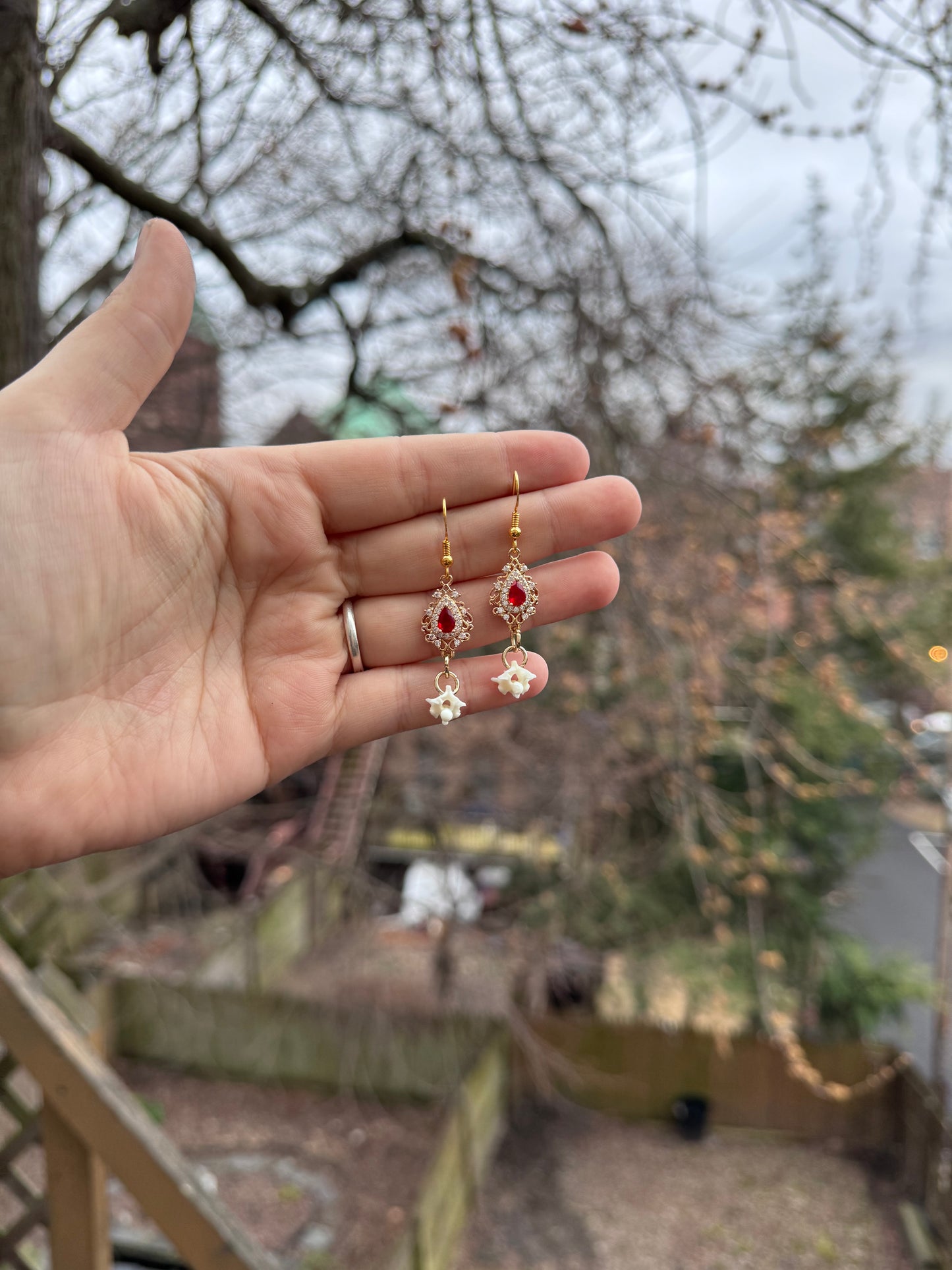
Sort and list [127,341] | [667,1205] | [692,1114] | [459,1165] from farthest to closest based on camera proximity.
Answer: [692,1114] < [667,1205] < [459,1165] < [127,341]

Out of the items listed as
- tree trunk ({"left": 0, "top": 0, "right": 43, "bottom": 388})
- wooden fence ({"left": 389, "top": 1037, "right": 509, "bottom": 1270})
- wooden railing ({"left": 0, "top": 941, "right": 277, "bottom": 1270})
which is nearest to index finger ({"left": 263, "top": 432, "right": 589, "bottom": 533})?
tree trunk ({"left": 0, "top": 0, "right": 43, "bottom": 388})

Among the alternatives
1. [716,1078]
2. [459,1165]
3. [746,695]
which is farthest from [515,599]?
[716,1078]

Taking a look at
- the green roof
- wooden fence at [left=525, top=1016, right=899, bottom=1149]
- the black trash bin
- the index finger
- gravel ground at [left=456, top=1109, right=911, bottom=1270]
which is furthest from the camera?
the black trash bin

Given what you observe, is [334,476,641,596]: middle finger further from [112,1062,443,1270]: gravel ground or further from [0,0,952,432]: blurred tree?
[112,1062,443,1270]: gravel ground

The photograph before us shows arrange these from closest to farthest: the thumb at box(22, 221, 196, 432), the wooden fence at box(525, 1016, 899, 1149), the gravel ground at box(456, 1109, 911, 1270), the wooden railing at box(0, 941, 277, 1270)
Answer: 1. the thumb at box(22, 221, 196, 432)
2. the wooden railing at box(0, 941, 277, 1270)
3. the gravel ground at box(456, 1109, 911, 1270)
4. the wooden fence at box(525, 1016, 899, 1149)

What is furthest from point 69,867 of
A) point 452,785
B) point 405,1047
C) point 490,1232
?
point 490,1232

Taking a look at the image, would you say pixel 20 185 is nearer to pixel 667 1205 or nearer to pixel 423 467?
pixel 423 467
